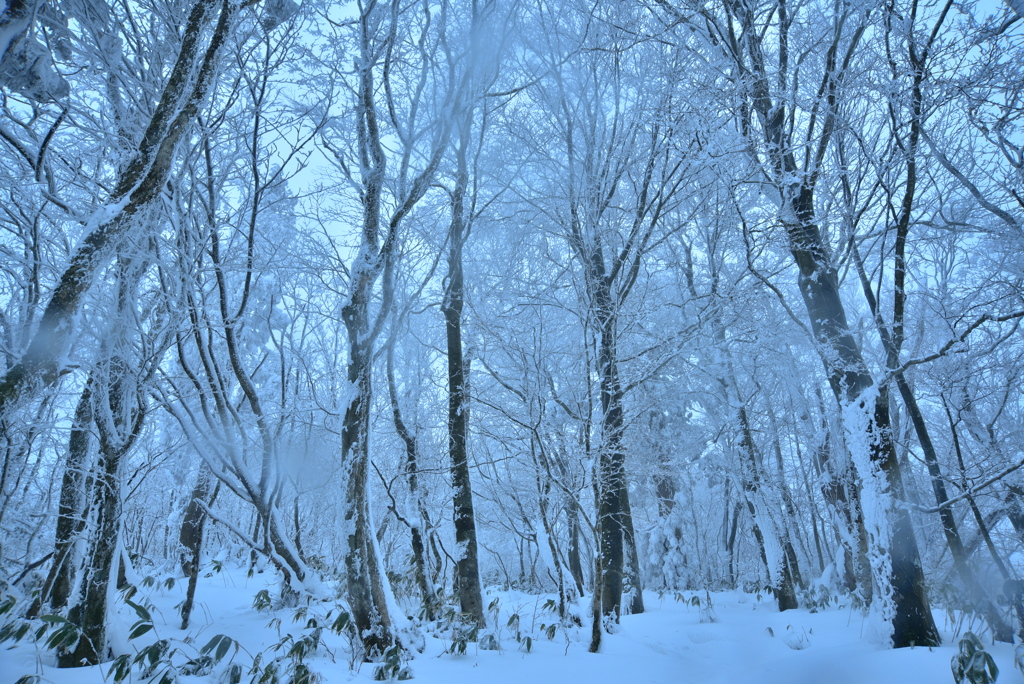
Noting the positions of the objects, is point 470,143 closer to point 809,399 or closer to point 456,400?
point 456,400

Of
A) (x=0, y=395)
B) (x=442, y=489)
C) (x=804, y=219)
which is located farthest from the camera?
(x=442, y=489)

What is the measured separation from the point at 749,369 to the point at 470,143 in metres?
6.46

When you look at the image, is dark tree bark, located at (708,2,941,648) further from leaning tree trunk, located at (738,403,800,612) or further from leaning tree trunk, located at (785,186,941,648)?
leaning tree trunk, located at (738,403,800,612)

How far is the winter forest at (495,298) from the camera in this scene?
4223 mm

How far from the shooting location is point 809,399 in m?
11.7

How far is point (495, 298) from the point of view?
744 centimetres

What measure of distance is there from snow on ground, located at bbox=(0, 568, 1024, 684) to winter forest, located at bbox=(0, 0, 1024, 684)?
6cm

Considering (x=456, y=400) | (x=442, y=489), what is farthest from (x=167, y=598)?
(x=442, y=489)

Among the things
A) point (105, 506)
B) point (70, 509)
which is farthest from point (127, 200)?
point (70, 509)

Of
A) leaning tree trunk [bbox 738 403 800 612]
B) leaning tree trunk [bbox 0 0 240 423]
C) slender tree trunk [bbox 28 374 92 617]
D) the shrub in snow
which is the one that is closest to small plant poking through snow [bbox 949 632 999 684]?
the shrub in snow

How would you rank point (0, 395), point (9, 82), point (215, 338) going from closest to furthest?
point (0, 395), point (9, 82), point (215, 338)

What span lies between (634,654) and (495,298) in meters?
4.69

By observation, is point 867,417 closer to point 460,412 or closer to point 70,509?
point 460,412

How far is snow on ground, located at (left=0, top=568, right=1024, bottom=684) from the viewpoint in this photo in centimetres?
379
